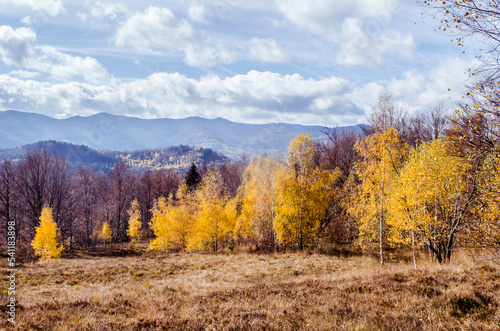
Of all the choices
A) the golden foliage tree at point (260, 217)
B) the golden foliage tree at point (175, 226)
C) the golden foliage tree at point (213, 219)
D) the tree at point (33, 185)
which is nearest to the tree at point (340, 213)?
the golden foliage tree at point (260, 217)

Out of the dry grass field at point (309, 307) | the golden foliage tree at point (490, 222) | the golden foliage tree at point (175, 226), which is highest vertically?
the golden foliage tree at point (490, 222)

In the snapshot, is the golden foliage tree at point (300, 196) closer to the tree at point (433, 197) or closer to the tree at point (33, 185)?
the tree at point (433, 197)

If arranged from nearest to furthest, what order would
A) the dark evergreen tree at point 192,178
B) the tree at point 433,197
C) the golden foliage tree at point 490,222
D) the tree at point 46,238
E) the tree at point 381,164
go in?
the golden foliage tree at point 490,222 → the tree at point 433,197 → the tree at point 381,164 → the tree at point 46,238 → the dark evergreen tree at point 192,178

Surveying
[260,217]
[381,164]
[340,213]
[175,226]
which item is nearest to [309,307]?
[381,164]

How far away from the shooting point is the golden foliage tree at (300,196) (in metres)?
27.6

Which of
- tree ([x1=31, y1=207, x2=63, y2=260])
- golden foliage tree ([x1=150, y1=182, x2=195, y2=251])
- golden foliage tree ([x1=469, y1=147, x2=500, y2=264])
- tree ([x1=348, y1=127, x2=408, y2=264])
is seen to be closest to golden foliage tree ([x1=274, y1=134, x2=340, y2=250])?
tree ([x1=348, y1=127, x2=408, y2=264])

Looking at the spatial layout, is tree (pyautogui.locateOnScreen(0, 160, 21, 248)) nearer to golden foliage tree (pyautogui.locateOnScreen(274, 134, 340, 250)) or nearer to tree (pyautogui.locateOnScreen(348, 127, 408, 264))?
golden foliage tree (pyautogui.locateOnScreen(274, 134, 340, 250))

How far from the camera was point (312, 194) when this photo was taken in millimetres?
27828

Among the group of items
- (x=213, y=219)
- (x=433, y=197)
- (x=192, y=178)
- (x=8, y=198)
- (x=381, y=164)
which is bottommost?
(x=213, y=219)

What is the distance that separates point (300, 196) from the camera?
27.7 m

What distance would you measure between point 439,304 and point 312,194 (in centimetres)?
1997

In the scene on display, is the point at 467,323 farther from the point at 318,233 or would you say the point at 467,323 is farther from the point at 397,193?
the point at 318,233

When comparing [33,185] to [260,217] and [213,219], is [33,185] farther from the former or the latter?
[260,217]

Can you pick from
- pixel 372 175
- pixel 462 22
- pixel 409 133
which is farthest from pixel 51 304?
pixel 409 133
